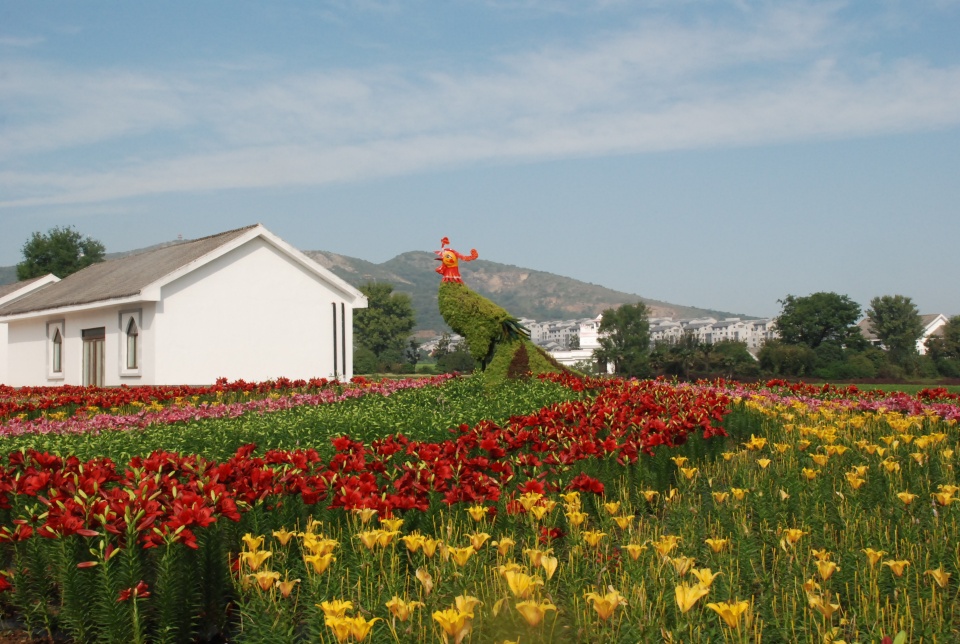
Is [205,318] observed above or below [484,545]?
above

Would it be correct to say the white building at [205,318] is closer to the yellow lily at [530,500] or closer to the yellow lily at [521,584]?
the yellow lily at [530,500]

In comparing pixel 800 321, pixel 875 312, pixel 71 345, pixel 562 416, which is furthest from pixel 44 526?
pixel 875 312

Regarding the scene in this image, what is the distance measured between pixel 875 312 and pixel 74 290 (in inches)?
3033

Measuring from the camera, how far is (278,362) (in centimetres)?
2573

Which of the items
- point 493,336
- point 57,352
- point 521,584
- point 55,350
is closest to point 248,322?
point 57,352

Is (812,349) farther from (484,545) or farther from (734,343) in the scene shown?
(484,545)

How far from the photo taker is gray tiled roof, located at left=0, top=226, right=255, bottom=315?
24406mm

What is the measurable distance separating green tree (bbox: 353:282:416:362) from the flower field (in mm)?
93463

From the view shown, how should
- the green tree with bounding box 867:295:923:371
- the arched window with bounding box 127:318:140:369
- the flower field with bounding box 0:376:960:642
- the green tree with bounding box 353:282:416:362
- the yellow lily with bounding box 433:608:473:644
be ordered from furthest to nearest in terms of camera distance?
the green tree with bounding box 353:282:416:362
the green tree with bounding box 867:295:923:371
the arched window with bounding box 127:318:140:369
the flower field with bounding box 0:376:960:642
the yellow lily with bounding box 433:608:473:644

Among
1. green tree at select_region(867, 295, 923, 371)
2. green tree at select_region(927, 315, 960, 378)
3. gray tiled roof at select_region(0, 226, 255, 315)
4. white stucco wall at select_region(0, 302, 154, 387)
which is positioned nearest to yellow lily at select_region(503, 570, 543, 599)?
gray tiled roof at select_region(0, 226, 255, 315)

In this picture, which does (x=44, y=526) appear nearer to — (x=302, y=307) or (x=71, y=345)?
(x=302, y=307)

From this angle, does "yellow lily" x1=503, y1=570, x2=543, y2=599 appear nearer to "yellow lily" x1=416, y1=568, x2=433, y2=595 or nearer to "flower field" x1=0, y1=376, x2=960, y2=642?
"flower field" x1=0, y1=376, x2=960, y2=642

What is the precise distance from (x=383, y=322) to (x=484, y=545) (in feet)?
323

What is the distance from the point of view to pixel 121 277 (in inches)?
1077
